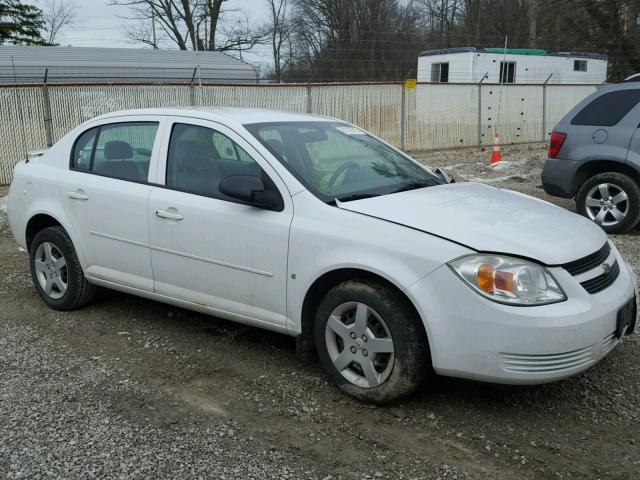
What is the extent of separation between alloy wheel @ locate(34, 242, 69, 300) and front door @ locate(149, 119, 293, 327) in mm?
1156

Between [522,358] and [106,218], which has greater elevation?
[106,218]

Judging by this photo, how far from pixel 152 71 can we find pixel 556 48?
22.8 meters

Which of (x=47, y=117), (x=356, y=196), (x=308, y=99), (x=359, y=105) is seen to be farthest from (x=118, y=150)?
(x=359, y=105)

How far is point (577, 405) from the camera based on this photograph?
12.1 ft

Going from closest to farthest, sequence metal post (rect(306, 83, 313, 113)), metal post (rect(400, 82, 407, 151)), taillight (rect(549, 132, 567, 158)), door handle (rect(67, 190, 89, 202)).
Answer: door handle (rect(67, 190, 89, 202)), taillight (rect(549, 132, 567, 158)), metal post (rect(306, 83, 313, 113)), metal post (rect(400, 82, 407, 151))

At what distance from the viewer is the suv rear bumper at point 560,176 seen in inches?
319

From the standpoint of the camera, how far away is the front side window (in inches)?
168

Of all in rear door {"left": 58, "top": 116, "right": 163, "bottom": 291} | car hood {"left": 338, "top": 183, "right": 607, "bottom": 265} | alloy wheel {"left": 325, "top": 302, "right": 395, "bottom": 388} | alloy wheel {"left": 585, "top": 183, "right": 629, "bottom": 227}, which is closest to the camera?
car hood {"left": 338, "top": 183, "right": 607, "bottom": 265}

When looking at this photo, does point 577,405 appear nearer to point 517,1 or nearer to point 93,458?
point 93,458

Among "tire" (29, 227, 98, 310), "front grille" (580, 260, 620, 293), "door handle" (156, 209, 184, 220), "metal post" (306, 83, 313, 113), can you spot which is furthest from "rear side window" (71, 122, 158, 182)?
"metal post" (306, 83, 313, 113)

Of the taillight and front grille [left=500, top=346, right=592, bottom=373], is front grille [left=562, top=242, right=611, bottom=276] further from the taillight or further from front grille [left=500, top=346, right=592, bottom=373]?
the taillight

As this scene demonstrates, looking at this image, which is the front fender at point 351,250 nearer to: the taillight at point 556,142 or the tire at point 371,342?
the tire at point 371,342

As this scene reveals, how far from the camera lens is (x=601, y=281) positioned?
3590 millimetres

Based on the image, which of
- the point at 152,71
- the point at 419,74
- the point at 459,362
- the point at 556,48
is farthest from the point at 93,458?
the point at 556,48
